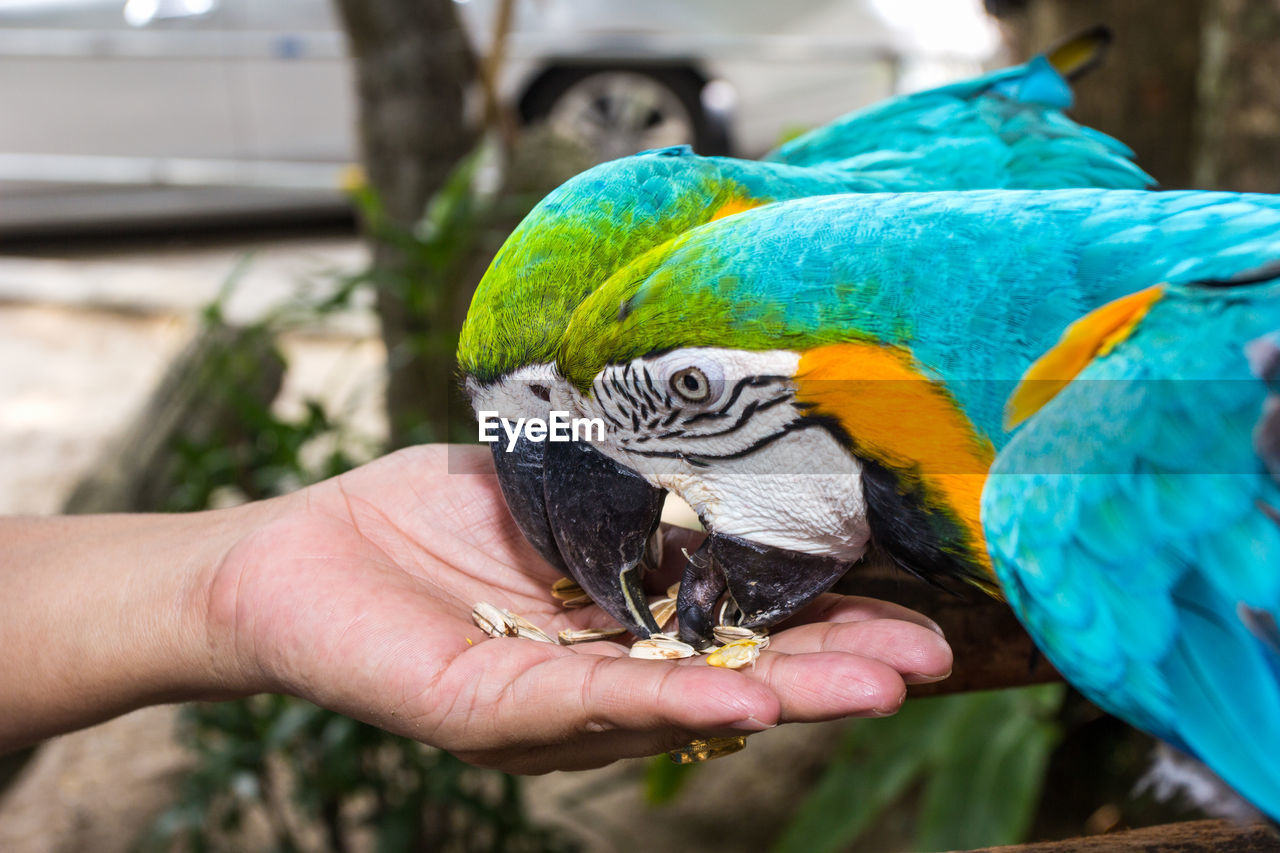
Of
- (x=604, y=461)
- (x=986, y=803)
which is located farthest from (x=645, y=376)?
(x=986, y=803)

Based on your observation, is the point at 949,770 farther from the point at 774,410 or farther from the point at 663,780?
the point at 774,410

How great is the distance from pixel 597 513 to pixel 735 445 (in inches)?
8.6

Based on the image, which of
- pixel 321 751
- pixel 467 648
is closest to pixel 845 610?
pixel 467 648

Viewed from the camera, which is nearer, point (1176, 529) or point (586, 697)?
point (1176, 529)

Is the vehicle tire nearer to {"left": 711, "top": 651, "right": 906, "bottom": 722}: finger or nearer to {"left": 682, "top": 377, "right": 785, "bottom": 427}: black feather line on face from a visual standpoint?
{"left": 682, "top": 377, "right": 785, "bottom": 427}: black feather line on face

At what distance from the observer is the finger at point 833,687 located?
1.16 metres

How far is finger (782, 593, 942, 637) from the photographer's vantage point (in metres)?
1.44

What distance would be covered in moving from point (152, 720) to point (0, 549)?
236 centimetres

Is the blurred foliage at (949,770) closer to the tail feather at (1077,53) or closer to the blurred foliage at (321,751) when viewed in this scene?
the blurred foliage at (321,751)

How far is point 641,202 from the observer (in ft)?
4.66

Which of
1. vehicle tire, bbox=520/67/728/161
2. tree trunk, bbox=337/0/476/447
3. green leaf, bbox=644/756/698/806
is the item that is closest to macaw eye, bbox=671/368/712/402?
green leaf, bbox=644/756/698/806

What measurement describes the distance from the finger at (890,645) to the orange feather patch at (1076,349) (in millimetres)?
298

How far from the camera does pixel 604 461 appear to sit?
136 centimetres

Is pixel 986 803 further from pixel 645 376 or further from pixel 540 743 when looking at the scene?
pixel 645 376
